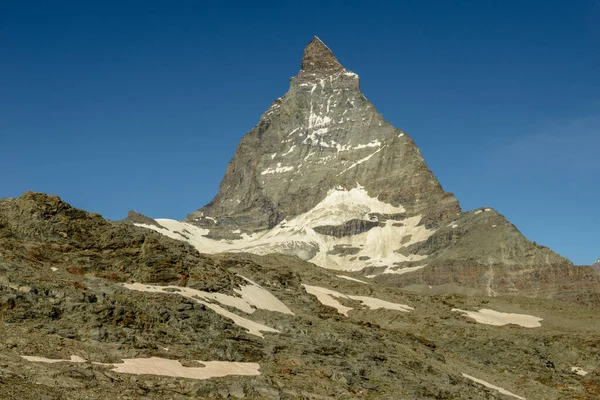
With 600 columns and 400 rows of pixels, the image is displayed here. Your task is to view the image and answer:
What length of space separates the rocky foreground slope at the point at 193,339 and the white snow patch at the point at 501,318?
62.2 ft

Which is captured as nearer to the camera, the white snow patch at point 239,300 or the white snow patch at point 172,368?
the white snow patch at point 172,368

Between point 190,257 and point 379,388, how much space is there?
35818 mm

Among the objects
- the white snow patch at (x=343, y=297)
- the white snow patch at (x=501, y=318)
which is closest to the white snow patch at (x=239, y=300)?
the white snow patch at (x=343, y=297)

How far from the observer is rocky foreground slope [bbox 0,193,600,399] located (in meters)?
39.8

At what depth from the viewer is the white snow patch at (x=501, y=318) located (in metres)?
120

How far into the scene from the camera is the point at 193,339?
4972cm

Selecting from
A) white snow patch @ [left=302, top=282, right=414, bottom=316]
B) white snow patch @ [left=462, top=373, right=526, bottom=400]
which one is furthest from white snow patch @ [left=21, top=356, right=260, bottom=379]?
white snow patch @ [left=302, top=282, right=414, bottom=316]

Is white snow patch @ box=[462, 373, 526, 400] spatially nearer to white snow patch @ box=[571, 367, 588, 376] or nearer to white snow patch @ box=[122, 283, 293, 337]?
white snow patch @ box=[122, 283, 293, 337]

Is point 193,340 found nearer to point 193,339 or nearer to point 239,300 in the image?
point 193,339

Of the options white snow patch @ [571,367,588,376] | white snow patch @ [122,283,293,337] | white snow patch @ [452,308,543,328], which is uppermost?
white snow patch @ [452,308,543,328]

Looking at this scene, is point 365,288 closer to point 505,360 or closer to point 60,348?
point 505,360

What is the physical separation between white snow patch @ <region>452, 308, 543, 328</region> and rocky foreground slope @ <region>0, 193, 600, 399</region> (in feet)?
62.2

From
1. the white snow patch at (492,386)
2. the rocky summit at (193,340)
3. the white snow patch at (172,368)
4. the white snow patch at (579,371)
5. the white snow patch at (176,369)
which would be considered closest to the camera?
the rocky summit at (193,340)

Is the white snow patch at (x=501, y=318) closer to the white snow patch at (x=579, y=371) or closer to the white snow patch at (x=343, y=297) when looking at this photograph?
the white snow patch at (x=343, y=297)
